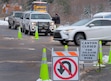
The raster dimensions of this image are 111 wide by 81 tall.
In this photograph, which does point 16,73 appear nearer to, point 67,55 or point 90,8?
point 67,55

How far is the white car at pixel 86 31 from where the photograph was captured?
2500cm

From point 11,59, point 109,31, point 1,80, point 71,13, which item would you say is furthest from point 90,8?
point 1,80

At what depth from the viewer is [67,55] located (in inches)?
376

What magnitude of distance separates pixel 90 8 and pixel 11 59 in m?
69.0

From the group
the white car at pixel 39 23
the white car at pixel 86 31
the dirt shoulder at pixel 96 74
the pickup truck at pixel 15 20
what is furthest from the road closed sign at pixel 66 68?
the pickup truck at pixel 15 20

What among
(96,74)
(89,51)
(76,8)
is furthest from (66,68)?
(76,8)

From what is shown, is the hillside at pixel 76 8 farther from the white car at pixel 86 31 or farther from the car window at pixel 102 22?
the white car at pixel 86 31

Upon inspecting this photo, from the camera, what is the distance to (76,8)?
87.7 meters

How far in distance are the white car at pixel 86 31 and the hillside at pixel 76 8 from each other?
46.9m

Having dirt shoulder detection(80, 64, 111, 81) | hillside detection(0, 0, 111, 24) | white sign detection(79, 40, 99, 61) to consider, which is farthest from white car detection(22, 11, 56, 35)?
hillside detection(0, 0, 111, 24)

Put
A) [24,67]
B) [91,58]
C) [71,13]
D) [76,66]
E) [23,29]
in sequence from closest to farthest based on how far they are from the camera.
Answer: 1. [76,66]
2. [91,58]
3. [24,67]
4. [23,29]
5. [71,13]

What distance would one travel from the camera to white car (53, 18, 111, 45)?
984 inches

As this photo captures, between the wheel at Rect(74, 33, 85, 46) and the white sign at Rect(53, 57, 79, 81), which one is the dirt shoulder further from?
the wheel at Rect(74, 33, 85, 46)

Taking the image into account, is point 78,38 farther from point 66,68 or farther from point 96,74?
point 66,68
